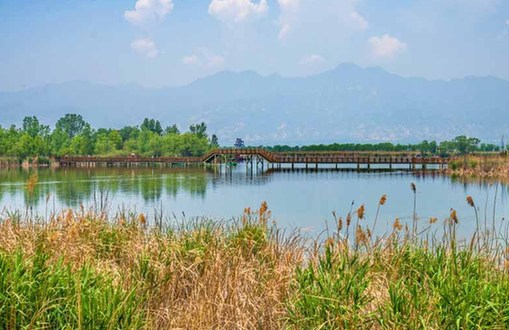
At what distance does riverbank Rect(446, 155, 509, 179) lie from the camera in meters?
52.3

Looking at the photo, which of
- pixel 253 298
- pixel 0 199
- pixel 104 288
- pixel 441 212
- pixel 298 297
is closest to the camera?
pixel 104 288

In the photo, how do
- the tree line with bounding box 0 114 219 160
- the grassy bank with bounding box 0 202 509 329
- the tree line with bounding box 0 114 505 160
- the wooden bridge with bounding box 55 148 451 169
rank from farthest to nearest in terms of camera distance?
the tree line with bounding box 0 114 505 160
the tree line with bounding box 0 114 219 160
the wooden bridge with bounding box 55 148 451 169
the grassy bank with bounding box 0 202 509 329

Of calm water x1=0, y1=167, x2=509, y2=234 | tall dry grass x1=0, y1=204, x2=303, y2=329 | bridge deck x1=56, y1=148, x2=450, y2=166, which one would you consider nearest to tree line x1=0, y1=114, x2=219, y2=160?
bridge deck x1=56, y1=148, x2=450, y2=166

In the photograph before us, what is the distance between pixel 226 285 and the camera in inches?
314

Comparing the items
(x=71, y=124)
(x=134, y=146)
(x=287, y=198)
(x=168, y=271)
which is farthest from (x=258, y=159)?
(x=71, y=124)

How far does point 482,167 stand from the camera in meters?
55.5

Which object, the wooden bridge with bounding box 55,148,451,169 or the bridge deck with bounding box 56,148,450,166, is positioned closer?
the bridge deck with bounding box 56,148,450,166

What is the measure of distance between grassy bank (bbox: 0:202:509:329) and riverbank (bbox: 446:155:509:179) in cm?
4560

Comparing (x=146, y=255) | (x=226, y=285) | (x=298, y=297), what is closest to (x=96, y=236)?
(x=146, y=255)

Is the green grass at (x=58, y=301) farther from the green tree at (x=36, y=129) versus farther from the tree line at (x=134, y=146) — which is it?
the green tree at (x=36, y=129)

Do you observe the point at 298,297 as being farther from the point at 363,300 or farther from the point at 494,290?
the point at 494,290

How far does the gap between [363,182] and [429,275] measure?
4639cm

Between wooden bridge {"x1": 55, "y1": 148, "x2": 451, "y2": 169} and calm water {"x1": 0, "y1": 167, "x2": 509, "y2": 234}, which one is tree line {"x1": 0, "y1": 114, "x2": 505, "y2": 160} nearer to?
wooden bridge {"x1": 55, "y1": 148, "x2": 451, "y2": 169}

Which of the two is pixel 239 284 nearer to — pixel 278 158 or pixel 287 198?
pixel 287 198
